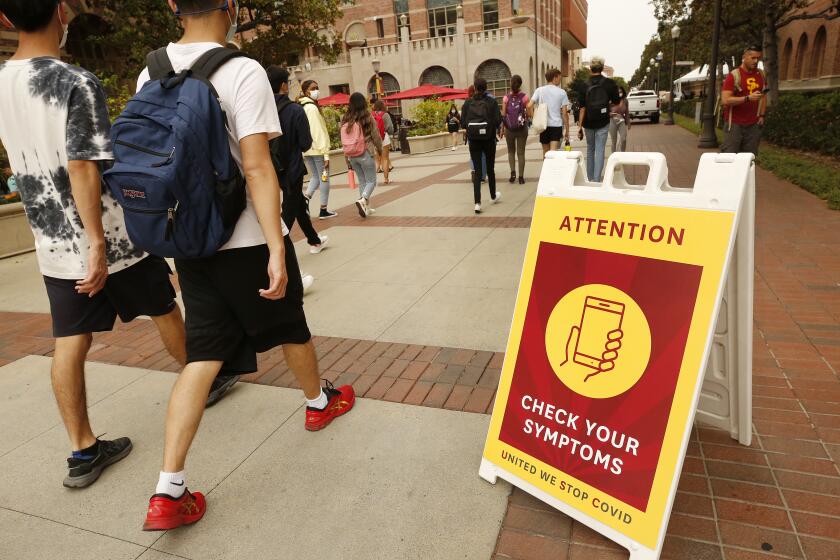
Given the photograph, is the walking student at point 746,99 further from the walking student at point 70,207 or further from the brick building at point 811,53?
the brick building at point 811,53

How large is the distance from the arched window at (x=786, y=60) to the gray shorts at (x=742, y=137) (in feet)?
105

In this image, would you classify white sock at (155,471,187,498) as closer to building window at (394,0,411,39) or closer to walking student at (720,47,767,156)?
walking student at (720,47,767,156)

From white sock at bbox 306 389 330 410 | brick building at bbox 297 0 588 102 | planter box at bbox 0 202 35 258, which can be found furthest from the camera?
brick building at bbox 297 0 588 102

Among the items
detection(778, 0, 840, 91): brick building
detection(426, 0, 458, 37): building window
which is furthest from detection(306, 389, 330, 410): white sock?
detection(426, 0, 458, 37): building window

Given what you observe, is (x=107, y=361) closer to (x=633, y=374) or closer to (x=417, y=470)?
(x=417, y=470)

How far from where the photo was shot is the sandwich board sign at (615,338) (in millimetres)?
1721

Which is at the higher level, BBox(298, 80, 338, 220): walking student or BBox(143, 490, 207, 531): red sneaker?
BBox(298, 80, 338, 220): walking student

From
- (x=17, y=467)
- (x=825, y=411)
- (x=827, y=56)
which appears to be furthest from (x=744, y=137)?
(x=827, y=56)

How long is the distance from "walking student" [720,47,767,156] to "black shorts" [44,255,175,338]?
23.1 ft

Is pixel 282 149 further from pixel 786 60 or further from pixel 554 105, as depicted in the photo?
pixel 786 60

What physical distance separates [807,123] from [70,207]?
14.4 meters

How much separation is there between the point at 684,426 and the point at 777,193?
772cm

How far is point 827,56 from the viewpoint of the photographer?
25.5 m

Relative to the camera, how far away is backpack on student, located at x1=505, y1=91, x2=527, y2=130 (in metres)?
9.32
